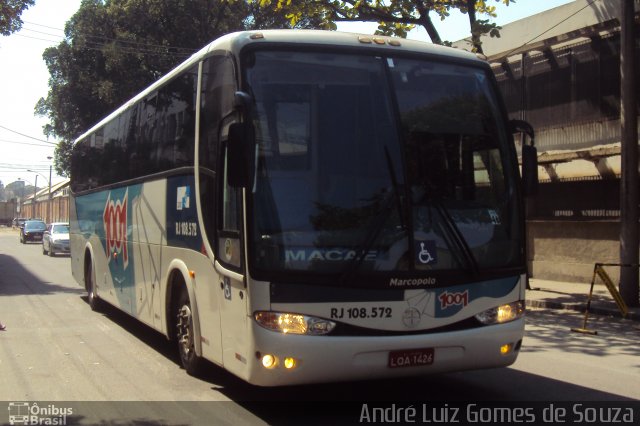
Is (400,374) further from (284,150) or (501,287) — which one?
(284,150)

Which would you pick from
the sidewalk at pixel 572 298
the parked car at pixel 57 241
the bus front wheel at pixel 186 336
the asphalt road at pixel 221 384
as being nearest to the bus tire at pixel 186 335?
the bus front wheel at pixel 186 336

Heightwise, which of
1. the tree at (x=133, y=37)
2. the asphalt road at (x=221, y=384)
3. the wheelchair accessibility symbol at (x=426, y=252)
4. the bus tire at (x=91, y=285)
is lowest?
the asphalt road at (x=221, y=384)

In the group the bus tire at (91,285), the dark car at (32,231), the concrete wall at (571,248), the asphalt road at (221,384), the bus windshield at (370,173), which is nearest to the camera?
the bus windshield at (370,173)

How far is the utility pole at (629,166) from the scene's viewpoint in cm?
1337

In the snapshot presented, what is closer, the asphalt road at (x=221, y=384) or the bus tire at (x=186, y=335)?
the asphalt road at (x=221, y=384)

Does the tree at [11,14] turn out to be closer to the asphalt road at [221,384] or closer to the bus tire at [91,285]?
the bus tire at [91,285]

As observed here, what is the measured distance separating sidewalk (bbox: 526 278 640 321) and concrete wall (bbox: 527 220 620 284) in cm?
38

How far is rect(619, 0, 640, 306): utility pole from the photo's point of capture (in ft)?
43.9

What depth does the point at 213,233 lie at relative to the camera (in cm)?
617

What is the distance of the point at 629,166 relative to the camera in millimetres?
13484

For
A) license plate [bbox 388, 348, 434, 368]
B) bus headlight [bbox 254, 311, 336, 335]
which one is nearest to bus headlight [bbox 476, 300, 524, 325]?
license plate [bbox 388, 348, 434, 368]

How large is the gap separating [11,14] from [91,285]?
349 inches

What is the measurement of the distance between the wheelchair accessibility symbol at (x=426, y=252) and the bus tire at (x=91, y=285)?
878cm

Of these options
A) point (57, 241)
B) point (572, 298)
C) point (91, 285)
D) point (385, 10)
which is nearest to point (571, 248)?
Result: point (572, 298)
